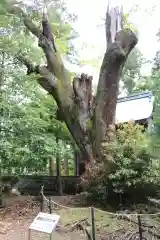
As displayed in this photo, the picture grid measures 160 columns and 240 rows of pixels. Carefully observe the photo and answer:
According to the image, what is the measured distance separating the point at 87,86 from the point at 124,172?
3.62m

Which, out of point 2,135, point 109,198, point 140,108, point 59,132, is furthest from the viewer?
point 140,108

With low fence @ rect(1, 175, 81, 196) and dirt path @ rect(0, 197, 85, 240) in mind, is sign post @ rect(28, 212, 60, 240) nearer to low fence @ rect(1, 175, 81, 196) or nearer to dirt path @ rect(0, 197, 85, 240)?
dirt path @ rect(0, 197, 85, 240)

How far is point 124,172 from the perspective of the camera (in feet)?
24.8

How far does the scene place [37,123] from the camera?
9758mm

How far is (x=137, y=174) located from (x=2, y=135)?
410 cm

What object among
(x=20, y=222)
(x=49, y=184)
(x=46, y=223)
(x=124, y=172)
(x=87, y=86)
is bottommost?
(x=20, y=222)

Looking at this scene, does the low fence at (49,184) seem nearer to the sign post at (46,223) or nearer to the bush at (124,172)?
the bush at (124,172)

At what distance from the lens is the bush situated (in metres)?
7.64

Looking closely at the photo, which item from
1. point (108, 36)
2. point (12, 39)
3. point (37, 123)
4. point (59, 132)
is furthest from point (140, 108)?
point (12, 39)

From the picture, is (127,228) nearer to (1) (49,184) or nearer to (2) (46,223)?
(2) (46,223)

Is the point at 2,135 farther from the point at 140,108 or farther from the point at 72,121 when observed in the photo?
the point at 140,108

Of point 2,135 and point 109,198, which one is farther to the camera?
point 2,135

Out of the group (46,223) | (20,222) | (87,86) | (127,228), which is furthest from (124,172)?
(87,86)

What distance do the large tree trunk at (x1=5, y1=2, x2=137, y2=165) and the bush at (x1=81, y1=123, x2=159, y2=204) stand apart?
1088 mm
